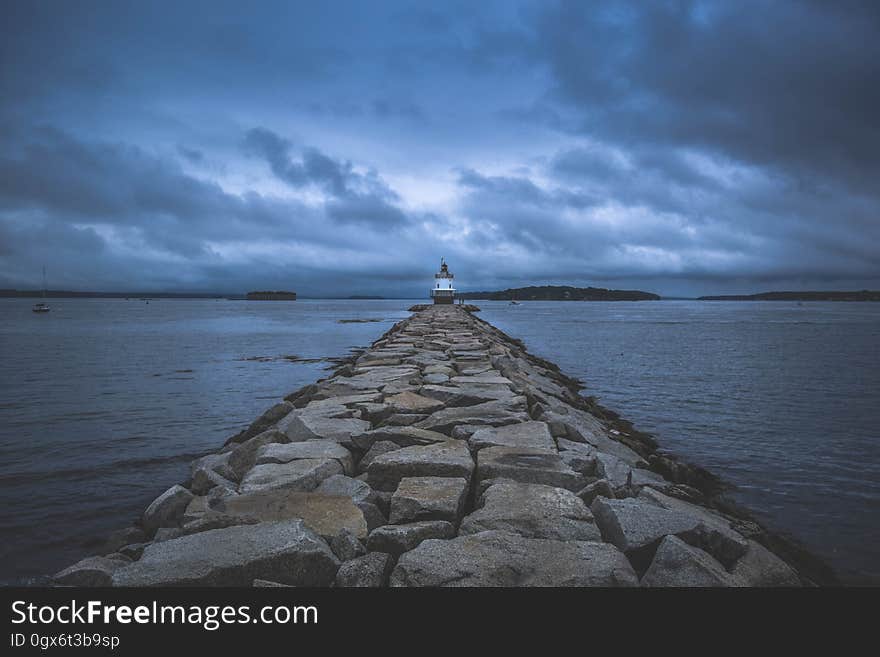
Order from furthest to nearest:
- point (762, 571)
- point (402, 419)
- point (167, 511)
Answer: point (402, 419), point (167, 511), point (762, 571)

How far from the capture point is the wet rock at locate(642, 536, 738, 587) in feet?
6.58

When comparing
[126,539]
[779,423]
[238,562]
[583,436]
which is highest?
[238,562]

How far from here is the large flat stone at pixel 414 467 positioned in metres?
3.15

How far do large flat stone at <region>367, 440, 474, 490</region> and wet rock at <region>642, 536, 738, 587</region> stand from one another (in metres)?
1.21

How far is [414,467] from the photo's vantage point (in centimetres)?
318

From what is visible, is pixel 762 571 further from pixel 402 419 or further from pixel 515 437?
pixel 402 419

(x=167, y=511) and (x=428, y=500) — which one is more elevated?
(x=428, y=500)

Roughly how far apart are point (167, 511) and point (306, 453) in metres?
0.89

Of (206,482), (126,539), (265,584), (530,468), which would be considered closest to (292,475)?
(206,482)

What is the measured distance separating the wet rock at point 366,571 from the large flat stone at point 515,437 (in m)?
1.76

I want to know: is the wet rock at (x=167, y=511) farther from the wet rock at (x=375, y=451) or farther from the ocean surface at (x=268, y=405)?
the wet rock at (x=375, y=451)

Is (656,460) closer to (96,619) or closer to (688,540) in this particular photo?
(688,540)

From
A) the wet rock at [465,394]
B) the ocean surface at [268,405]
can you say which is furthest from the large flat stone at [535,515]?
the ocean surface at [268,405]

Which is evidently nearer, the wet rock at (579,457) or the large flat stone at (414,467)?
the large flat stone at (414,467)
